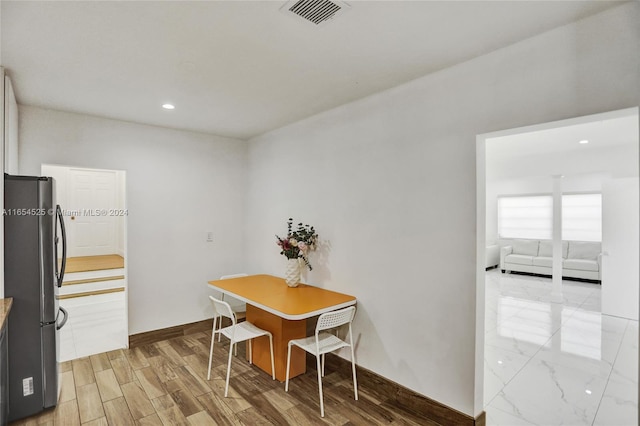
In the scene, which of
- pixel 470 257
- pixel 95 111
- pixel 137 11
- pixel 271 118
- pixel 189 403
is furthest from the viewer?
pixel 271 118

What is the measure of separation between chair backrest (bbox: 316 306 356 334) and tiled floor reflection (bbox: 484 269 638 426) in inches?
49.6

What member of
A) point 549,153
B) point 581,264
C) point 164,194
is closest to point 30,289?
point 164,194

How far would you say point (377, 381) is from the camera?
9.41 ft

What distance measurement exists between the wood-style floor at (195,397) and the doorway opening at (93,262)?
2.14 ft

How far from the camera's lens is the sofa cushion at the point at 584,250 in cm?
704

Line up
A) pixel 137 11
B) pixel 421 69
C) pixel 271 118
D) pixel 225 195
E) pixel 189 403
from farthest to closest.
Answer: pixel 225 195, pixel 271 118, pixel 189 403, pixel 421 69, pixel 137 11

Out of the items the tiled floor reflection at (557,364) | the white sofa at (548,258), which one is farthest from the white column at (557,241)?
the white sofa at (548,258)

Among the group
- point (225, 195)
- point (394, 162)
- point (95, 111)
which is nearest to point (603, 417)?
point (394, 162)

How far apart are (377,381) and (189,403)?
5.11 feet

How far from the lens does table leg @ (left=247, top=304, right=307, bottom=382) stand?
3.06 metres

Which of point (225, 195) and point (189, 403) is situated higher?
point (225, 195)

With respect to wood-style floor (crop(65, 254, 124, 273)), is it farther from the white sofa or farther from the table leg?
the white sofa

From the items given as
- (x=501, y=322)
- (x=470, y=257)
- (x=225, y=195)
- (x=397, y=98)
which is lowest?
(x=501, y=322)

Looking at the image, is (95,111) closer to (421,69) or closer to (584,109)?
(421,69)
